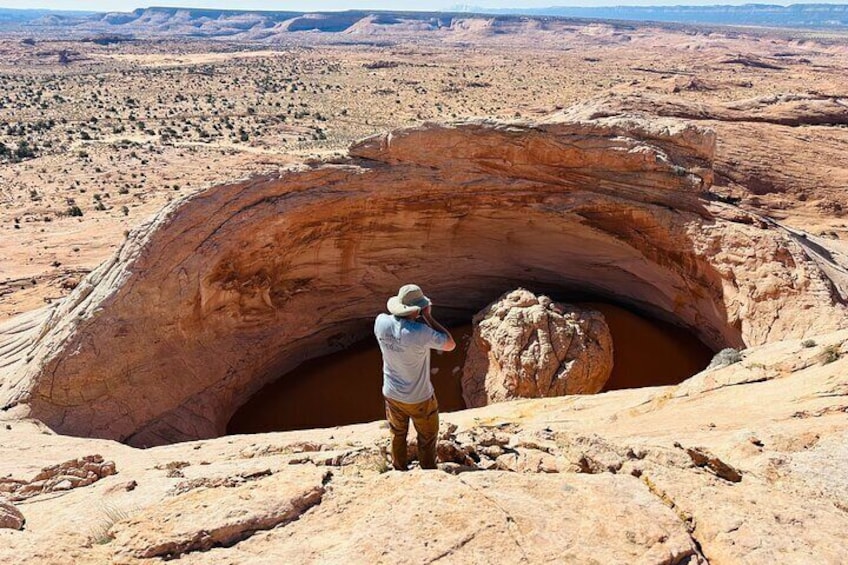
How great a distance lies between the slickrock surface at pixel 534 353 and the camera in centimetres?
1035

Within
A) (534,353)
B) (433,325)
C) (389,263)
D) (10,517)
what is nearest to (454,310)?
(389,263)

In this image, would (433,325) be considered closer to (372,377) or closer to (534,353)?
(534,353)

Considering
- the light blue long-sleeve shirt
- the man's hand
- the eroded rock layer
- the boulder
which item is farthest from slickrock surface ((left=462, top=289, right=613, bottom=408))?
the boulder

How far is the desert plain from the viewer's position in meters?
3.90

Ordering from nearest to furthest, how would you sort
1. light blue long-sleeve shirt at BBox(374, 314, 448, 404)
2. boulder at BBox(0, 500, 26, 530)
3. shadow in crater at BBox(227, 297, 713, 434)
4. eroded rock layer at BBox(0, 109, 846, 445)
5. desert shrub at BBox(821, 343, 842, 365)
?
boulder at BBox(0, 500, 26, 530) < light blue long-sleeve shirt at BBox(374, 314, 448, 404) < desert shrub at BBox(821, 343, 842, 365) < eroded rock layer at BBox(0, 109, 846, 445) < shadow in crater at BBox(227, 297, 713, 434)

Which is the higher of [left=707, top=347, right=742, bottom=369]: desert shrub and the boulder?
the boulder

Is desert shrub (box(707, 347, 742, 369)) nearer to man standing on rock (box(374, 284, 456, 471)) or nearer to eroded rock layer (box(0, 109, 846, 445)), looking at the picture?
eroded rock layer (box(0, 109, 846, 445))

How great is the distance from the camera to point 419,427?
17.4 feet

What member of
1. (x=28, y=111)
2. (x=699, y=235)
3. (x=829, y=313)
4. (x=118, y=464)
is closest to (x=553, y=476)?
(x=118, y=464)

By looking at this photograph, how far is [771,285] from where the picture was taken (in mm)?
9312

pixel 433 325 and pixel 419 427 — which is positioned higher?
pixel 433 325

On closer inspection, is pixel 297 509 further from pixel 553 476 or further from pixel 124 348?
pixel 124 348

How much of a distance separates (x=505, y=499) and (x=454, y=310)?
31.3 ft

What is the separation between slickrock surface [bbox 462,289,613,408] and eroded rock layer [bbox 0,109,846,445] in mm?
1720
